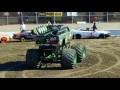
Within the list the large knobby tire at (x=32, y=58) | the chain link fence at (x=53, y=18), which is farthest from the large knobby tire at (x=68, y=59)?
the chain link fence at (x=53, y=18)

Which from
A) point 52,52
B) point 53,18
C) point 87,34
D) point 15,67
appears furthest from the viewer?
point 53,18

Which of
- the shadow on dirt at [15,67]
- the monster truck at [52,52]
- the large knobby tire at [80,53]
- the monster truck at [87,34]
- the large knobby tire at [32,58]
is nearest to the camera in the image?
the monster truck at [52,52]

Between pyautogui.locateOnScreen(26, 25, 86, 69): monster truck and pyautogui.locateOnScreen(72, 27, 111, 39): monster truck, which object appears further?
pyautogui.locateOnScreen(72, 27, 111, 39): monster truck

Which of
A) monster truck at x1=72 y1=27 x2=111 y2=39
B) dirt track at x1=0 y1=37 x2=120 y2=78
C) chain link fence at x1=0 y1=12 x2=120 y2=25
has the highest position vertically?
chain link fence at x1=0 y1=12 x2=120 y2=25

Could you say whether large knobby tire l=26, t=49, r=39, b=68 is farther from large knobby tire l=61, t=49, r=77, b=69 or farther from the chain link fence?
the chain link fence

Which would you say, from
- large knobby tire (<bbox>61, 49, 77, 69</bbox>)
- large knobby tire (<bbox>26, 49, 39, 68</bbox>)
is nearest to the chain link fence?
large knobby tire (<bbox>26, 49, 39, 68</bbox>)

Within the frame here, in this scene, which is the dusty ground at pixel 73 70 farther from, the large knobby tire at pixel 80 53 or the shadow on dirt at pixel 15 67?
the large knobby tire at pixel 80 53

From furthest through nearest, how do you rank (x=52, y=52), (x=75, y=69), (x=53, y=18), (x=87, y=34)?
(x=53, y=18) < (x=87, y=34) < (x=52, y=52) < (x=75, y=69)

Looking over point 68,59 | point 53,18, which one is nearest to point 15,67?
point 68,59

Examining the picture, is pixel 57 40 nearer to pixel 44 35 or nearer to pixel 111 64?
pixel 44 35

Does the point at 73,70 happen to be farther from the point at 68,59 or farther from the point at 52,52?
the point at 52,52

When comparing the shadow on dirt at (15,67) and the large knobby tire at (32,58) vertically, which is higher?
the large knobby tire at (32,58)

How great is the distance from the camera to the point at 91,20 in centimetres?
4478
